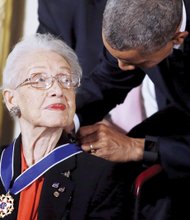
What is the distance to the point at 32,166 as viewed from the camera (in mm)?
1091

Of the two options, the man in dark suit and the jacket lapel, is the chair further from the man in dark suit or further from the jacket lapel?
the jacket lapel

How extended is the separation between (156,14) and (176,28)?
0.30ft

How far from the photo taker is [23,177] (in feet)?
3.56

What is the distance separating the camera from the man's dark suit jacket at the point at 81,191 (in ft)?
3.62

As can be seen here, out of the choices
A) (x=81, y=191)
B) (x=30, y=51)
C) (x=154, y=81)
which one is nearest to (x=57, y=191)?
(x=81, y=191)

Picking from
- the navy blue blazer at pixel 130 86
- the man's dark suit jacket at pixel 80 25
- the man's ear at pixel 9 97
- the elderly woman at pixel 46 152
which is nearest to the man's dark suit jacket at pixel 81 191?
the elderly woman at pixel 46 152

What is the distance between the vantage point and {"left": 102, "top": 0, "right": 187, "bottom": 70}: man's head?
1070 mm

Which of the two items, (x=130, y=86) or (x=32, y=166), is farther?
(x=130, y=86)

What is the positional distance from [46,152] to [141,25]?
391mm

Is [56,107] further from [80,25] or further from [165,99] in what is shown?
Answer: [80,25]

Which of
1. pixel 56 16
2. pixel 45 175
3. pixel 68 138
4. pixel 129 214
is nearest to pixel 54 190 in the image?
pixel 45 175

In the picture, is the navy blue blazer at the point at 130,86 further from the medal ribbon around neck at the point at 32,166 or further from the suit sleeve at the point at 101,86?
the medal ribbon around neck at the point at 32,166

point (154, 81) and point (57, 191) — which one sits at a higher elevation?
point (154, 81)

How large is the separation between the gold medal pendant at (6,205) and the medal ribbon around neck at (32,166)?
15 mm
